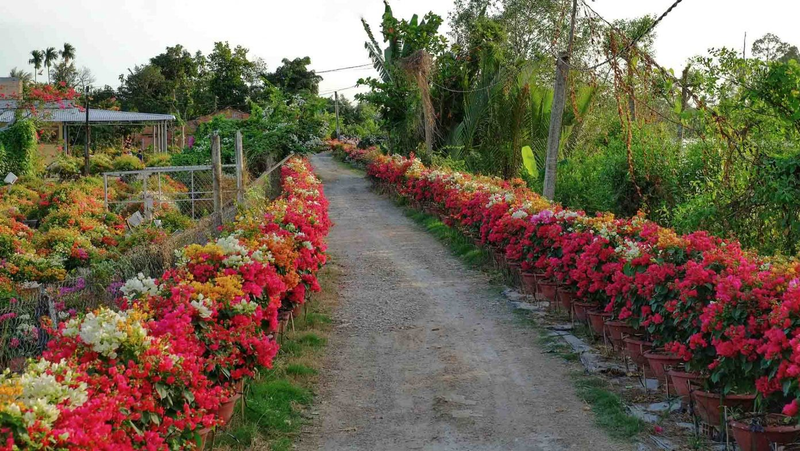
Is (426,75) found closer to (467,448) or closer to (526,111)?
(526,111)

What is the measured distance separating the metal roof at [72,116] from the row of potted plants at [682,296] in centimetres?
2601

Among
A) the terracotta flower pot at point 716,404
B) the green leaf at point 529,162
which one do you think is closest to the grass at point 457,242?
the green leaf at point 529,162

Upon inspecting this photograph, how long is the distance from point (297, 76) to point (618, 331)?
155 ft

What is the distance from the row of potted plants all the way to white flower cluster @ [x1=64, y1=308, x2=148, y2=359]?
3403 millimetres

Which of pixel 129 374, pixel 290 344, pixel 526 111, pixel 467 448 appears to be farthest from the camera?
pixel 526 111

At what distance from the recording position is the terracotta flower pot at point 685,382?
18.2 feet

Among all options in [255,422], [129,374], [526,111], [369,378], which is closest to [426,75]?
[526,111]

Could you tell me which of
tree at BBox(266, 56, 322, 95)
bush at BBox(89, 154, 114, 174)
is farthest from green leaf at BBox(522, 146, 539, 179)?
tree at BBox(266, 56, 322, 95)

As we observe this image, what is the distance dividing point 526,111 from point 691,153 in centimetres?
706

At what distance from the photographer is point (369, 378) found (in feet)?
23.3

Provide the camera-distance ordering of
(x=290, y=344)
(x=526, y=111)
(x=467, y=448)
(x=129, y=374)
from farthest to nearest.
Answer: (x=526, y=111), (x=290, y=344), (x=467, y=448), (x=129, y=374)

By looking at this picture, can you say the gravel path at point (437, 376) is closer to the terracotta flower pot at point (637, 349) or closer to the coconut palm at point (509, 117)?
the terracotta flower pot at point (637, 349)

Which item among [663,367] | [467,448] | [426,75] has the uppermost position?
[426,75]

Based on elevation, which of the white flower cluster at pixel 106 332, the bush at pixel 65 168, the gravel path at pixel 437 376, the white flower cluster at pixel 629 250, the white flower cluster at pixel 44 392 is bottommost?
the gravel path at pixel 437 376
